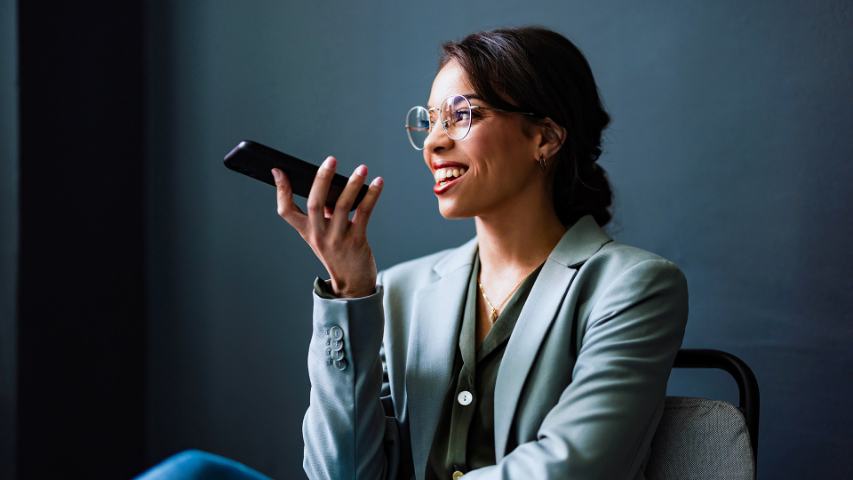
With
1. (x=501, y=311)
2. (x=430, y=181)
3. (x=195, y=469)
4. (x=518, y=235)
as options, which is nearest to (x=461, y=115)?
(x=518, y=235)

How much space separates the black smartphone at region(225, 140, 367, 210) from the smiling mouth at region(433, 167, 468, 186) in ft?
0.57

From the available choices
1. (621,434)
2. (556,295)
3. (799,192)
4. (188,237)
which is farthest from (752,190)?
(188,237)

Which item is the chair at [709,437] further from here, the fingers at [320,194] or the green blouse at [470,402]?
the fingers at [320,194]

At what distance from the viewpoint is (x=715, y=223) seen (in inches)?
61.8

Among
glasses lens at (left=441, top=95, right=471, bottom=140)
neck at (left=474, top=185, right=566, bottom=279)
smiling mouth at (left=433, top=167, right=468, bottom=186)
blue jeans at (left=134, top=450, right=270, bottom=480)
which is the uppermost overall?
glasses lens at (left=441, top=95, right=471, bottom=140)

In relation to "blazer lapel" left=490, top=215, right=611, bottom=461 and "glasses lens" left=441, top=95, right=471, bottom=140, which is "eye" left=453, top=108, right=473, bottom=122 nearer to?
"glasses lens" left=441, top=95, right=471, bottom=140

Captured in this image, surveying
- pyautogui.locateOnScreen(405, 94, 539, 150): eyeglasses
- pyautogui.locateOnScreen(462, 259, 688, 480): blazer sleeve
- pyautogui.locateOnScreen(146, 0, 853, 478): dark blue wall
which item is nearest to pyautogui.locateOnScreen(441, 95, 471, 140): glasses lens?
pyautogui.locateOnScreen(405, 94, 539, 150): eyeglasses

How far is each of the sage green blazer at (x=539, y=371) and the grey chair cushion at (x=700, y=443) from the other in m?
0.05

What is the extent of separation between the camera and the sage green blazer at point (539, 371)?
3.66 ft

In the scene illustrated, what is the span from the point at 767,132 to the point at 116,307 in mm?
1742

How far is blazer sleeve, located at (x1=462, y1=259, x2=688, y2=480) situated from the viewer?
42.9 inches

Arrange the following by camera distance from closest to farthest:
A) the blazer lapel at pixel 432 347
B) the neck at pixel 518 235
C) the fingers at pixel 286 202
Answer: the fingers at pixel 286 202 → the blazer lapel at pixel 432 347 → the neck at pixel 518 235

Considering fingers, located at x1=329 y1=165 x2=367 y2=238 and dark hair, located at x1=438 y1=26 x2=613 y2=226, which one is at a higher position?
dark hair, located at x1=438 y1=26 x2=613 y2=226

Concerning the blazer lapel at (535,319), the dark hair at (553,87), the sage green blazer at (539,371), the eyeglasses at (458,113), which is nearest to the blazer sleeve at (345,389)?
the sage green blazer at (539,371)
